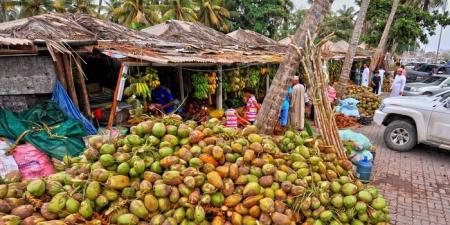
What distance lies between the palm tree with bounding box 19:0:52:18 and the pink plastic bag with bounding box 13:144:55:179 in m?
23.0

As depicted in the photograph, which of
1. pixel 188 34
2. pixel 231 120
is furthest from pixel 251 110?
pixel 188 34

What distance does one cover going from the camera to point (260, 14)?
26.5 metres

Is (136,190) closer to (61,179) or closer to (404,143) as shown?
(61,179)

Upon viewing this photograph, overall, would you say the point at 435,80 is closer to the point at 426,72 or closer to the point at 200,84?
the point at 426,72

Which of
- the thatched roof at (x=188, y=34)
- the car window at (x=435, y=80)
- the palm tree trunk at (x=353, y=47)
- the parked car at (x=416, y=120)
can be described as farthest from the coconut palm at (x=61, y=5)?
the car window at (x=435, y=80)

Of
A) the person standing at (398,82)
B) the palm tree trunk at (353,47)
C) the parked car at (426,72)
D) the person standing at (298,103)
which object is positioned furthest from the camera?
the parked car at (426,72)

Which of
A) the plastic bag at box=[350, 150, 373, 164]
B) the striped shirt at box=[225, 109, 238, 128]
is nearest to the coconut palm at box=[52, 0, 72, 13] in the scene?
the striped shirt at box=[225, 109, 238, 128]

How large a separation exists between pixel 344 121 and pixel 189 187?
8.72m

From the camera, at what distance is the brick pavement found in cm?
467

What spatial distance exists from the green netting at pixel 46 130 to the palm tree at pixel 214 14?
21.9 metres

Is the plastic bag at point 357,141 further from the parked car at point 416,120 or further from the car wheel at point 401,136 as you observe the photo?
the car wheel at point 401,136

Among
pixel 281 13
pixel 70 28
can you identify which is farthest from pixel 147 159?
pixel 281 13

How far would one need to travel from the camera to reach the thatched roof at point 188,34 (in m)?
12.3

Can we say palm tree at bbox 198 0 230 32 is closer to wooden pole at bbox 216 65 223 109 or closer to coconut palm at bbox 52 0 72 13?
coconut palm at bbox 52 0 72 13
